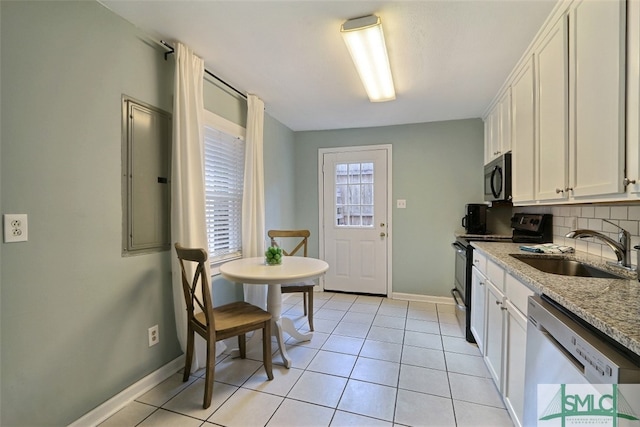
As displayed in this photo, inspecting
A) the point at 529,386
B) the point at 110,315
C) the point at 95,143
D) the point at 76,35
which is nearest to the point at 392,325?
the point at 529,386

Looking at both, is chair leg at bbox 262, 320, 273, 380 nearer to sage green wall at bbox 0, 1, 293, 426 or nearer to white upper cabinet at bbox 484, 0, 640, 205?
sage green wall at bbox 0, 1, 293, 426

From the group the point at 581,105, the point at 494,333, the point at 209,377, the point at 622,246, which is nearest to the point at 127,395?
the point at 209,377

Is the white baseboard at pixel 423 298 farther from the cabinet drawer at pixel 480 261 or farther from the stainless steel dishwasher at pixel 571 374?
the stainless steel dishwasher at pixel 571 374

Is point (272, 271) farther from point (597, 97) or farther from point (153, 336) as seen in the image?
point (597, 97)

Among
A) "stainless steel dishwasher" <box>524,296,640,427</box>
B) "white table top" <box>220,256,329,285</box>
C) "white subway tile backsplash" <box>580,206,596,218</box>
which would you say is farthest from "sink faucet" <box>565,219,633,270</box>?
"white table top" <box>220,256,329,285</box>

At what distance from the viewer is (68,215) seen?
1.42 m

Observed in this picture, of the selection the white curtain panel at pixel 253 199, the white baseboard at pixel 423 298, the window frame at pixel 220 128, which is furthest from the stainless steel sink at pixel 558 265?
the window frame at pixel 220 128

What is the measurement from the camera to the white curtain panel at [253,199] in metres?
2.78

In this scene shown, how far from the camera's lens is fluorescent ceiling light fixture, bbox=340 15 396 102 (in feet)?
5.42

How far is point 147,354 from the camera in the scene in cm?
185

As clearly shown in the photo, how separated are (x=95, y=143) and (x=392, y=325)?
2.87 m

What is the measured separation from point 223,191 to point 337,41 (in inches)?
63.9

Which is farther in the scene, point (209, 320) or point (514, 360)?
point (209, 320)

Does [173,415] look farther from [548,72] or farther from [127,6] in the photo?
[548,72]
